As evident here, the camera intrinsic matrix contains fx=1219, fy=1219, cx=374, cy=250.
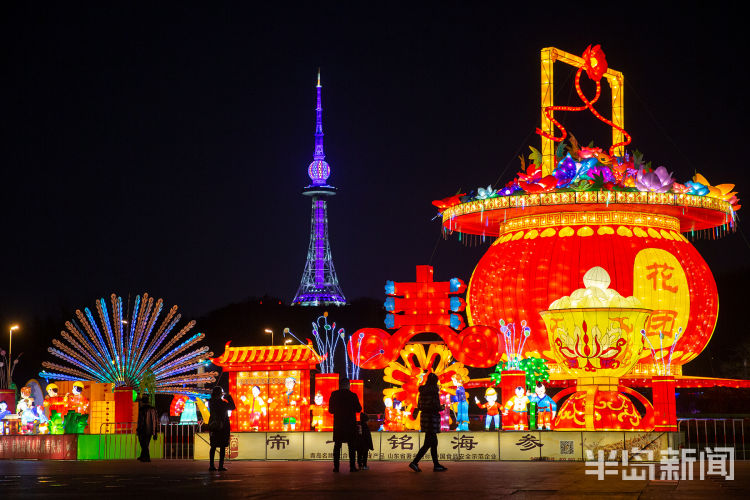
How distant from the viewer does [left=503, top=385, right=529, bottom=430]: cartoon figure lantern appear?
Result: 78.2ft

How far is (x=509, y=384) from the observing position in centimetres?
2448

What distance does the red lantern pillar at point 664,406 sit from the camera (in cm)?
2317

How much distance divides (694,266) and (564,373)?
4.38 m

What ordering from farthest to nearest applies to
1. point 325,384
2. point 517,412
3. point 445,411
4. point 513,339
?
1. point 513,339
2. point 445,411
3. point 325,384
4. point 517,412

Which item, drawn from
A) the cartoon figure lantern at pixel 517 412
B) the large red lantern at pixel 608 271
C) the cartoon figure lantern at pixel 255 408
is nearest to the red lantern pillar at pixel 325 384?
the cartoon figure lantern at pixel 255 408

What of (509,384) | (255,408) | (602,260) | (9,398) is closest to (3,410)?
(9,398)

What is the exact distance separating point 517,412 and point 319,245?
254 feet

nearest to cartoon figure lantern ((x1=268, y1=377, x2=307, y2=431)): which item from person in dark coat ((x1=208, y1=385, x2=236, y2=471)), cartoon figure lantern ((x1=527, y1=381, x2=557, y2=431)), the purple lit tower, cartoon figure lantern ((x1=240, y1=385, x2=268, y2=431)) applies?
cartoon figure lantern ((x1=240, y1=385, x2=268, y2=431))

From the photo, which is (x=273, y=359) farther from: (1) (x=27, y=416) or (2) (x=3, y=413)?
(2) (x=3, y=413)

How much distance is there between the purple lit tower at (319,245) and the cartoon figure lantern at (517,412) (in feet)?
239

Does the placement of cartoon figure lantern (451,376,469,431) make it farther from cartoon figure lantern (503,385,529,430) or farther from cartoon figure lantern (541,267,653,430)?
cartoon figure lantern (503,385,529,430)

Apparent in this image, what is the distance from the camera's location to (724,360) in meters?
53.6

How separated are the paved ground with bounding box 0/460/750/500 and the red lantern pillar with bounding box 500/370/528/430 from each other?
484cm

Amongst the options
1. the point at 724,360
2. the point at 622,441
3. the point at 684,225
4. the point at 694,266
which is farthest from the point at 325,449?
the point at 724,360
